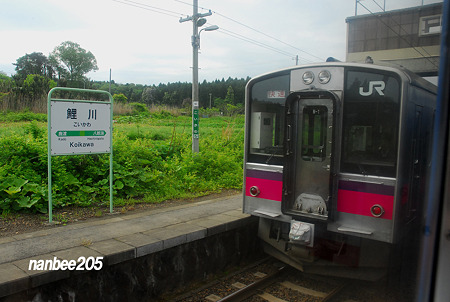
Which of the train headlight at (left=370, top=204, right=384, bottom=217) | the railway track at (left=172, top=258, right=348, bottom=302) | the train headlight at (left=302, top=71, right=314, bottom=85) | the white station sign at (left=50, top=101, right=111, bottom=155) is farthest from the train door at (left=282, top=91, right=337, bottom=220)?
the white station sign at (left=50, top=101, right=111, bottom=155)

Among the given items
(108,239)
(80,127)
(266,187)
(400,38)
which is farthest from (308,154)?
(80,127)

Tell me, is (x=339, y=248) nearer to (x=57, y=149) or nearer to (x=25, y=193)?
(x=57, y=149)

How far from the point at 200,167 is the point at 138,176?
2.40m

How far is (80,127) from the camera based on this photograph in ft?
18.8

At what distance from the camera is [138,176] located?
7.57m

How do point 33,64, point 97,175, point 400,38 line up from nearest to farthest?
1. point 400,38
2. point 97,175
3. point 33,64

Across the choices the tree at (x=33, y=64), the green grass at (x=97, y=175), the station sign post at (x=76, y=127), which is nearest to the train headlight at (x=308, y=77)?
the station sign post at (x=76, y=127)

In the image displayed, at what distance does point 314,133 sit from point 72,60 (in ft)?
174

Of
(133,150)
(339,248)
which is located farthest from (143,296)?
(133,150)

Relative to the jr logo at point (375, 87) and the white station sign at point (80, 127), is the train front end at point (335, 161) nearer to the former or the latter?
the jr logo at point (375, 87)

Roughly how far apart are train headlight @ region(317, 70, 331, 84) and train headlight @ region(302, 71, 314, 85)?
0.11 m

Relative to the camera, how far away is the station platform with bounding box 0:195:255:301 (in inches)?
139

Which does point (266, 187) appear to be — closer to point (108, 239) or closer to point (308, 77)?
point (308, 77)

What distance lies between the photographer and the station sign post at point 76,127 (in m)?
5.36
